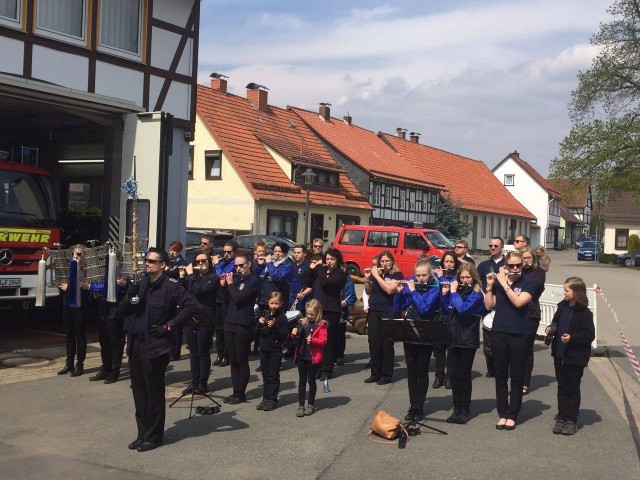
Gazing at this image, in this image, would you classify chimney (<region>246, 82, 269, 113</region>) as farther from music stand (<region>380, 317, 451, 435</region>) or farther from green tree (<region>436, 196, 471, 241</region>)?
music stand (<region>380, 317, 451, 435</region>)

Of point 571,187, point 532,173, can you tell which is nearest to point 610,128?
point 571,187

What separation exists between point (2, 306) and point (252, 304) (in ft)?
17.5

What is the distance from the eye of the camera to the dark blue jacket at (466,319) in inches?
307

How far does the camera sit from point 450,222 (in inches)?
2026

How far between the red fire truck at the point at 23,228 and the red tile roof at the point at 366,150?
1213 inches

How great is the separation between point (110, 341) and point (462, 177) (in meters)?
54.4

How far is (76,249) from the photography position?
32.6ft

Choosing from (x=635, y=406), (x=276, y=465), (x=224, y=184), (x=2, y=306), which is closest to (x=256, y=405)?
(x=276, y=465)

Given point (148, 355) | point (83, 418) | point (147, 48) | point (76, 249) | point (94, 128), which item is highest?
Answer: point (147, 48)

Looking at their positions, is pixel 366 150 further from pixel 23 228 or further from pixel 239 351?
pixel 239 351

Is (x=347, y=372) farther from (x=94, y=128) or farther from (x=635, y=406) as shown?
(x=94, y=128)

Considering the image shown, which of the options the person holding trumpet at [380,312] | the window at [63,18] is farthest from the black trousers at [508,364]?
the window at [63,18]

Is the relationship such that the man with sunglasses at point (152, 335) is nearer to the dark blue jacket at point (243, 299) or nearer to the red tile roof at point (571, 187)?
the dark blue jacket at point (243, 299)

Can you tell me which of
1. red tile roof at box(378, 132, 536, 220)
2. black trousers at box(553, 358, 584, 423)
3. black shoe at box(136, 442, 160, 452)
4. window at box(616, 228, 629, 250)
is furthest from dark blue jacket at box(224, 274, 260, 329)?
window at box(616, 228, 629, 250)
